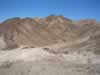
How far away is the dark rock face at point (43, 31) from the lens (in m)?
33.7

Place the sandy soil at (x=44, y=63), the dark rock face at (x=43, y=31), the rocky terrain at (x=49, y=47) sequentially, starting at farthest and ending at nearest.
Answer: the dark rock face at (x=43, y=31), the rocky terrain at (x=49, y=47), the sandy soil at (x=44, y=63)

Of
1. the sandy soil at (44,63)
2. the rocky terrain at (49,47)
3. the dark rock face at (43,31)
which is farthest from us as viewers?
the dark rock face at (43,31)

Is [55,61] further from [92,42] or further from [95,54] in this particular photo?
[92,42]

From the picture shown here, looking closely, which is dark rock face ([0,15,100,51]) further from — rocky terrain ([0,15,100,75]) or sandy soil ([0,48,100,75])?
sandy soil ([0,48,100,75])

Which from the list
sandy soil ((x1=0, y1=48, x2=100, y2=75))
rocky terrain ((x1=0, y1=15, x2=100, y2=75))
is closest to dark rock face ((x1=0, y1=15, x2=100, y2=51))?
rocky terrain ((x1=0, y1=15, x2=100, y2=75))

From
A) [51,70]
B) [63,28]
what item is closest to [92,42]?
[63,28]

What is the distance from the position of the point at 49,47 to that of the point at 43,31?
8052 millimetres

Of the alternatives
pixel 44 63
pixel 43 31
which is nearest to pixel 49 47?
pixel 43 31

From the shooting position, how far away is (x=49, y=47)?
1278 inches

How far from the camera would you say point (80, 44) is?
32.2 m

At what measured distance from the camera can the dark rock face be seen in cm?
3368

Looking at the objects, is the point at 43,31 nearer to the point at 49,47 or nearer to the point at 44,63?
the point at 49,47

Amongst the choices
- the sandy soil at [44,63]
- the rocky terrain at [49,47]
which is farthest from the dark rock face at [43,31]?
the sandy soil at [44,63]

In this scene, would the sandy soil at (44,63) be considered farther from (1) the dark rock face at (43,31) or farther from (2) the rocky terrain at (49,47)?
(1) the dark rock face at (43,31)
